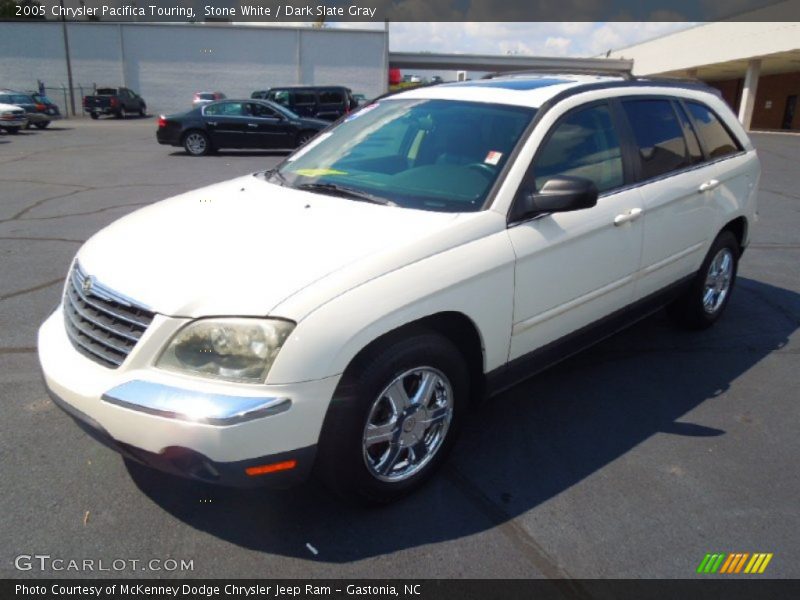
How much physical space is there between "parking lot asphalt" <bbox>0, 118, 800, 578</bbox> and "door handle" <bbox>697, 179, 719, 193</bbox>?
3.76 ft

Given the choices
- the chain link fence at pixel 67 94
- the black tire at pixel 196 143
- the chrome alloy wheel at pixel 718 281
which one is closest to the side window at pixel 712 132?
the chrome alloy wheel at pixel 718 281

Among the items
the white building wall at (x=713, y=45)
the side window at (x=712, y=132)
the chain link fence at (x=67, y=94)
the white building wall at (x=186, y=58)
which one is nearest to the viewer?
the side window at (x=712, y=132)

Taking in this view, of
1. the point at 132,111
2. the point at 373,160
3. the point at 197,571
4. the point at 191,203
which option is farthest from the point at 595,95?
the point at 132,111

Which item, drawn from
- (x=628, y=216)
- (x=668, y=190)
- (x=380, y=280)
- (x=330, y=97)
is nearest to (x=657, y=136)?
(x=668, y=190)

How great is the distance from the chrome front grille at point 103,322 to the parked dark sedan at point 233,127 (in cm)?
1560

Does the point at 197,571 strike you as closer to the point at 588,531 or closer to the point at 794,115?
the point at 588,531

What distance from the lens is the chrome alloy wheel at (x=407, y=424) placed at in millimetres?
2814

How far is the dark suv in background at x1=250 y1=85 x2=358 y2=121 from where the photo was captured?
23625mm

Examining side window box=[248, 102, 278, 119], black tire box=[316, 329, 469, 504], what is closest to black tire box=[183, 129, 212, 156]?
side window box=[248, 102, 278, 119]

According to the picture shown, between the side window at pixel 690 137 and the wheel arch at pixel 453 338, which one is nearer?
the wheel arch at pixel 453 338

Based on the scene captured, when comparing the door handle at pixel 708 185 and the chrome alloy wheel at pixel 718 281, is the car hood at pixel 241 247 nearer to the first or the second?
the door handle at pixel 708 185

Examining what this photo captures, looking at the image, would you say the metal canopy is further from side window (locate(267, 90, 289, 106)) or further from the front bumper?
the front bumper

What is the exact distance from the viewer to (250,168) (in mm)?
15219
